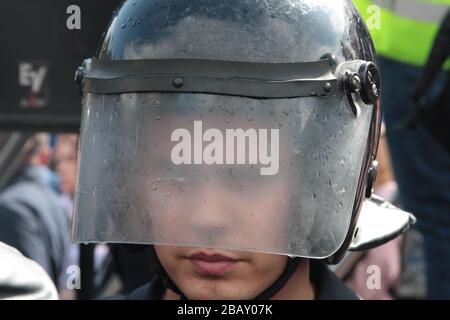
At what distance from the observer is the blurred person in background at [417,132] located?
3953 mm

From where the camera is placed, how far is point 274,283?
268 centimetres

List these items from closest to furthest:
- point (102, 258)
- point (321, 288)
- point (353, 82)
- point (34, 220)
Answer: point (353, 82) < point (321, 288) < point (34, 220) < point (102, 258)

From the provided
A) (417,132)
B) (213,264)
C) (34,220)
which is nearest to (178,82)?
(213,264)

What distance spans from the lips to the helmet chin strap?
0.14 meters

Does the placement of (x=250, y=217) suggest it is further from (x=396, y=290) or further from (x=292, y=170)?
(x=396, y=290)

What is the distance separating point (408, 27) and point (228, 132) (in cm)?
175

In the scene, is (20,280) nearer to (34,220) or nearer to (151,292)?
(151,292)

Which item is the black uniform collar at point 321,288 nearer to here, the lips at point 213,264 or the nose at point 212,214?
the lips at point 213,264

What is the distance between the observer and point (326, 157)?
2.46 m

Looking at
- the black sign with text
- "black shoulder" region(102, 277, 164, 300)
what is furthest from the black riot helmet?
the black sign with text

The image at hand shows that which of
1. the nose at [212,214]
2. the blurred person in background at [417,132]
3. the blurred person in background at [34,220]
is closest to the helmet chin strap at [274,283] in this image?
the nose at [212,214]

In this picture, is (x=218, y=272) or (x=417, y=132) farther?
(x=417, y=132)

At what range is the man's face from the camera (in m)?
2.52
